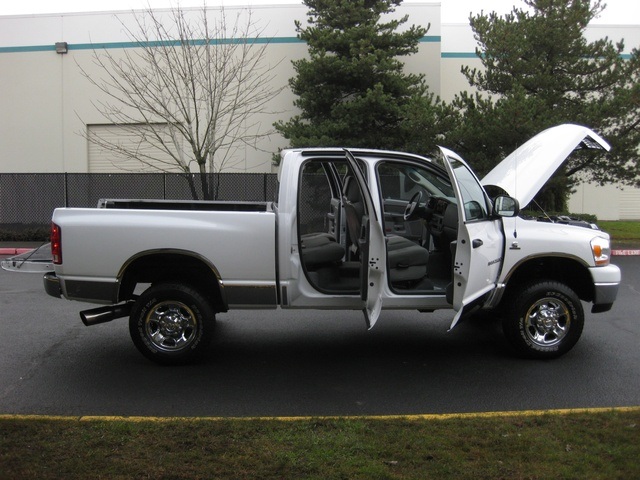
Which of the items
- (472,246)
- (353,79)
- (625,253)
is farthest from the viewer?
(353,79)

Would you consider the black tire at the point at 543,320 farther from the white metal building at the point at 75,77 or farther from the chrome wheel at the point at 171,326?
the white metal building at the point at 75,77

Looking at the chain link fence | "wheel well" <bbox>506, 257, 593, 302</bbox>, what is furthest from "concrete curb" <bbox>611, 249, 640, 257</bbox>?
"wheel well" <bbox>506, 257, 593, 302</bbox>

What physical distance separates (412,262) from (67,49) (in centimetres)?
2102

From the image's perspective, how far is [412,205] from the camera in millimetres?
7262

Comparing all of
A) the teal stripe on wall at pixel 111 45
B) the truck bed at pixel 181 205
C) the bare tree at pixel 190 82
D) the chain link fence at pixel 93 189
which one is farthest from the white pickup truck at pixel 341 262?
the teal stripe on wall at pixel 111 45

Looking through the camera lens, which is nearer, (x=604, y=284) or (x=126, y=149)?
(x=604, y=284)

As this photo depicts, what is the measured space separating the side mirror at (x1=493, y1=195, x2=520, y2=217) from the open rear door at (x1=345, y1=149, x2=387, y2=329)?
1.16 meters

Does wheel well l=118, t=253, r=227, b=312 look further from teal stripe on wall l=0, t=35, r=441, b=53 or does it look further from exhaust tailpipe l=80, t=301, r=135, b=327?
teal stripe on wall l=0, t=35, r=441, b=53

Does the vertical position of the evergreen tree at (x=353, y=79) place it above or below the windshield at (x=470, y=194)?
above

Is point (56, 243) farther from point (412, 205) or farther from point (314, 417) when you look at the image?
point (412, 205)

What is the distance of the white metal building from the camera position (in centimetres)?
2253

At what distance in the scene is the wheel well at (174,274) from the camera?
6.03 meters

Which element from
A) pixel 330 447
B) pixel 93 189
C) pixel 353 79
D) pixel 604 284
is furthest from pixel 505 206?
pixel 93 189

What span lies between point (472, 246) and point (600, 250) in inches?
58.7
